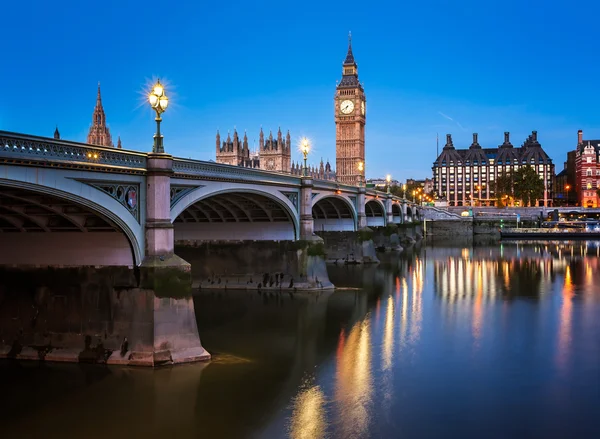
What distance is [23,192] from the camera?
59.6ft

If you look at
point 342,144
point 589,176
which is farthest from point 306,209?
point 589,176

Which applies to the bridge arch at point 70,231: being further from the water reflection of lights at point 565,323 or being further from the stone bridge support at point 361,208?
the stone bridge support at point 361,208

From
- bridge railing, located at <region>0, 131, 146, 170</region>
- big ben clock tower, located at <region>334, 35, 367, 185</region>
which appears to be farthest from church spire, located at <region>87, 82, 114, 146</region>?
bridge railing, located at <region>0, 131, 146, 170</region>

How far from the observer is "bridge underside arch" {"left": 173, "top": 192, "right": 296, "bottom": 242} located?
38.8 m

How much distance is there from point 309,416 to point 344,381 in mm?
3476

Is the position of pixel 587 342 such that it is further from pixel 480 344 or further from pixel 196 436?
pixel 196 436

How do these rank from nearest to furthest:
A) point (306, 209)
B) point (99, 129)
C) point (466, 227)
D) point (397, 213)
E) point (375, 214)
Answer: point (306, 209) < point (375, 214) < point (397, 213) < point (99, 129) < point (466, 227)

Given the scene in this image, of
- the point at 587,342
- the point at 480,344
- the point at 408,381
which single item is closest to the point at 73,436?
the point at 408,381

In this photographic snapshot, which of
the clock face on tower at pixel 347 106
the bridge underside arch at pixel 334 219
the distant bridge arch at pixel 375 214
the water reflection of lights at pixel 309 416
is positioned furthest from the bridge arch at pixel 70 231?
the clock face on tower at pixel 347 106

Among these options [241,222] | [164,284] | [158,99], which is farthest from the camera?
[241,222]

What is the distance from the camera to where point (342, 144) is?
156750 mm

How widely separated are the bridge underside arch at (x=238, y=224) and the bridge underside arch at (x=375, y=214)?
127 ft

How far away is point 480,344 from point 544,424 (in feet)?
30.5

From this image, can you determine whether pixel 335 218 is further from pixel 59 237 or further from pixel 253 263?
pixel 59 237
